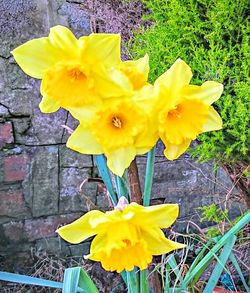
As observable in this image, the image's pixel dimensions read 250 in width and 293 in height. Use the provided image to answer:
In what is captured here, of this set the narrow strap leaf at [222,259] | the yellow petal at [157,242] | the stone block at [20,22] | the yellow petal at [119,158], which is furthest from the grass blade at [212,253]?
the stone block at [20,22]

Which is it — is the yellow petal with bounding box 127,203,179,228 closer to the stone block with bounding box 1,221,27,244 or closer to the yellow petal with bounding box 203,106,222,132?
the yellow petal with bounding box 203,106,222,132

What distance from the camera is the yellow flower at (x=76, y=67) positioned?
0.55 metres

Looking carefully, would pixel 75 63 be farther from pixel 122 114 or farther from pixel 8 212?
pixel 8 212

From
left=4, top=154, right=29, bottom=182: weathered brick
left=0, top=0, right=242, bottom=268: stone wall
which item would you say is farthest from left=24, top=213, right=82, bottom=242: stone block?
left=4, top=154, right=29, bottom=182: weathered brick

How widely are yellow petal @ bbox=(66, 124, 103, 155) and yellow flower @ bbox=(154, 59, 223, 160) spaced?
80mm

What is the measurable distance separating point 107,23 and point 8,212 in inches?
30.7

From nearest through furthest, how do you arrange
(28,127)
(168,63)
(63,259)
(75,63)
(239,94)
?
(75,63)
(239,94)
(168,63)
(28,127)
(63,259)

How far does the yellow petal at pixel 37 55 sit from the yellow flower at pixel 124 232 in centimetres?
18

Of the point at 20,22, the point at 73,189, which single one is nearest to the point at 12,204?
the point at 73,189

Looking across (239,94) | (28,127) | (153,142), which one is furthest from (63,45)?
(28,127)

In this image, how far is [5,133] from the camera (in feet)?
5.36

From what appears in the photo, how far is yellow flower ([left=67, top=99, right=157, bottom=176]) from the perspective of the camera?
557 mm

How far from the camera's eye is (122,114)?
56cm

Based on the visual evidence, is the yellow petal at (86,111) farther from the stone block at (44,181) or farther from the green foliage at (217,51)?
the stone block at (44,181)
